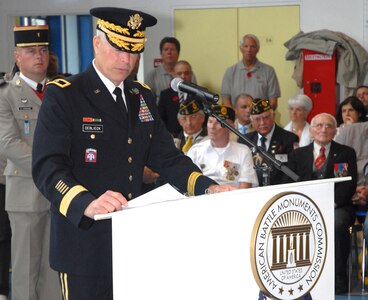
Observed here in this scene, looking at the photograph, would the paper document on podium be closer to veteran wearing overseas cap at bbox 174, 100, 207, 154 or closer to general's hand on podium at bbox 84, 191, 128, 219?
general's hand on podium at bbox 84, 191, 128, 219

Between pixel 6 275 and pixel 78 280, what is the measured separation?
260 cm

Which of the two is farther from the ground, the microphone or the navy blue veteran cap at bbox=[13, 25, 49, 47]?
the navy blue veteran cap at bbox=[13, 25, 49, 47]

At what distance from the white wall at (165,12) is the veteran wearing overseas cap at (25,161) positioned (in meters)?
6.42

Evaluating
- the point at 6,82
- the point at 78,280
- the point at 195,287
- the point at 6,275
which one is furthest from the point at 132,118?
the point at 6,275

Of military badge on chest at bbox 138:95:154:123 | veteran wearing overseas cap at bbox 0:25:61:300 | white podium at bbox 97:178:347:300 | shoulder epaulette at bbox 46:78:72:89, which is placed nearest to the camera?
white podium at bbox 97:178:347:300

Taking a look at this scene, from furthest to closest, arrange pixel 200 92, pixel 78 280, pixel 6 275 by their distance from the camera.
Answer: pixel 6 275
pixel 200 92
pixel 78 280

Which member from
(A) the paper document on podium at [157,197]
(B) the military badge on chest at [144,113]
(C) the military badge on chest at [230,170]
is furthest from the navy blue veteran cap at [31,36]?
(A) the paper document on podium at [157,197]

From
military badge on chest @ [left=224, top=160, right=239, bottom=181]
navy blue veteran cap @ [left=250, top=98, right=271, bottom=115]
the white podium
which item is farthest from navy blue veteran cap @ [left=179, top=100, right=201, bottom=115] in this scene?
the white podium

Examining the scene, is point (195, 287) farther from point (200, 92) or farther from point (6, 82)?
point (6, 82)

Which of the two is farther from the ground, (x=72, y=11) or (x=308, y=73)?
(x=72, y=11)

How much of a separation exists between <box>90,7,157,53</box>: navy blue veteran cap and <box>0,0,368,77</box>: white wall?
7.81 meters

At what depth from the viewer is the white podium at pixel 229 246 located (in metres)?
2.28

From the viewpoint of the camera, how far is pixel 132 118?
3.05 m

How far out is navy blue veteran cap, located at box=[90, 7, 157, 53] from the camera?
9.36 feet
